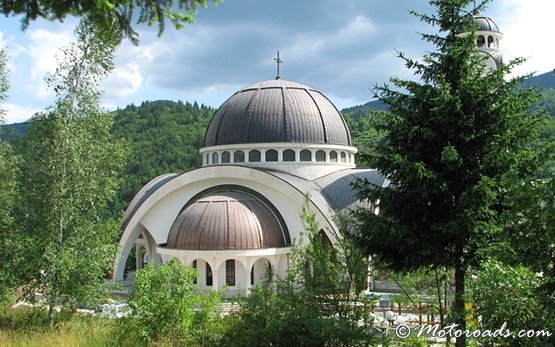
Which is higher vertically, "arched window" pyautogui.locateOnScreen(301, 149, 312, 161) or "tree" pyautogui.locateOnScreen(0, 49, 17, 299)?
"arched window" pyautogui.locateOnScreen(301, 149, 312, 161)

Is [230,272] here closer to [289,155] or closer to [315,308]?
[289,155]

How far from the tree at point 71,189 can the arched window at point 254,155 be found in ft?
45.9

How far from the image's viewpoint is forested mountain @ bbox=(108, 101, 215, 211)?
80062 millimetres

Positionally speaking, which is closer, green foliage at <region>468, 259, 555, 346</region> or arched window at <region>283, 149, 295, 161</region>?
green foliage at <region>468, 259, 555, 346</region>

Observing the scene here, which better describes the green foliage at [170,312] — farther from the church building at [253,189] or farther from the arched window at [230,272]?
the arched window at [230,272]

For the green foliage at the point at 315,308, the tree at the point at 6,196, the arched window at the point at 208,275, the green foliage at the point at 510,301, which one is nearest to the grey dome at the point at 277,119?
the arched window at the point at 208,275

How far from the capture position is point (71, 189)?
1388 cm

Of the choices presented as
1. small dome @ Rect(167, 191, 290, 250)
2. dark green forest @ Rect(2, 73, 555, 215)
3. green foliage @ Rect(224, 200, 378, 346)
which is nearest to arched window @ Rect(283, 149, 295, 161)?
small dome @ Rect(167, 191, 290, 250)

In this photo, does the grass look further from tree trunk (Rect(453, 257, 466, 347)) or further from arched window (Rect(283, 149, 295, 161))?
arched window (Rect(283, 149, 295, 161))

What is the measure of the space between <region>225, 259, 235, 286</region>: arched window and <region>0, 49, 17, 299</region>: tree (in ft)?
32.7

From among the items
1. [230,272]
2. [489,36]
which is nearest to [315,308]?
[230,272]

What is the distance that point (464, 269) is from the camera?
31.9 ft

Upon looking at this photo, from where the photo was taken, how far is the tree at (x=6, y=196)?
45.2 feet

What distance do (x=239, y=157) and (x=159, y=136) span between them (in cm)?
7051
